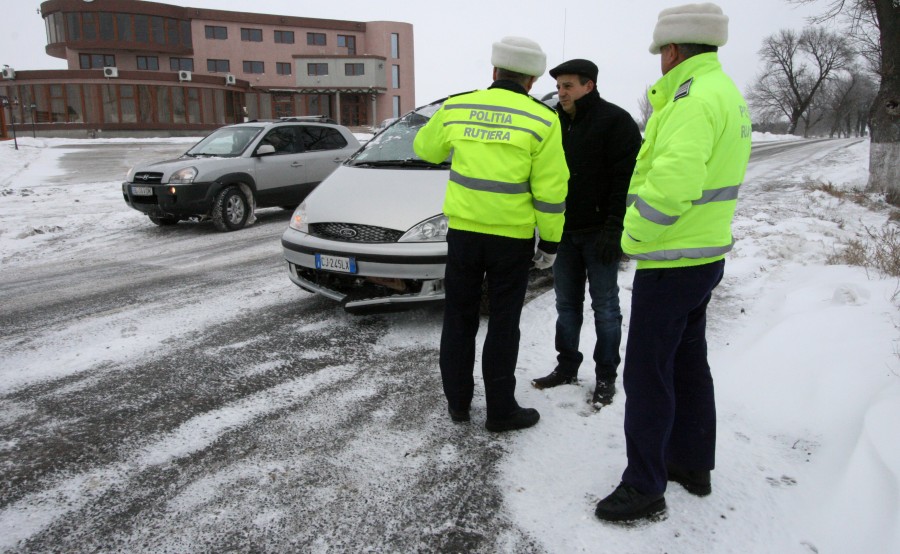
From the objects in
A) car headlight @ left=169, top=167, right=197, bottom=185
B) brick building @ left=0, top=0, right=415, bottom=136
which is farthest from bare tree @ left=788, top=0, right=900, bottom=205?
brick building @ left=0, top=0, right=415, bottom=136

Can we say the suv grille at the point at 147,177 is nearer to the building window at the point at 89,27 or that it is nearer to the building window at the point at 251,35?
the building window at the point at 89,27

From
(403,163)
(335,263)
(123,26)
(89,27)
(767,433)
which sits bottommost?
(767,433)

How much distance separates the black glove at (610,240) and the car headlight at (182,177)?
7097 millimetres

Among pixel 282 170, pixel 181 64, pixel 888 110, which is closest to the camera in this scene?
pixel 282 170

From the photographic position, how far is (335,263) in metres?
Answer: 4.51

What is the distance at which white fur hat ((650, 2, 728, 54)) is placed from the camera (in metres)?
2.24

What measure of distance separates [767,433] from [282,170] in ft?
27.1

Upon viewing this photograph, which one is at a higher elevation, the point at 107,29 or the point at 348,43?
the point at 348,43

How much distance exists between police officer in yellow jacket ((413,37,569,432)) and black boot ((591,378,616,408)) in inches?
19.1

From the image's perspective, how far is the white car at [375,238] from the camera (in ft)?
14.3

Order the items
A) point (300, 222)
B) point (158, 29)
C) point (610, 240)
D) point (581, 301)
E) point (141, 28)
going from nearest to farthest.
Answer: point (610, 240) < point (581, 301) < point (300, 222) < point (141, 28) < point (158, 29)

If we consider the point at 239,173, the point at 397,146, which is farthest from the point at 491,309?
the point at 239,173

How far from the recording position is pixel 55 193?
41.2 ft

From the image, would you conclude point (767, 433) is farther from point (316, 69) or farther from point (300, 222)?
point (316, 69)
